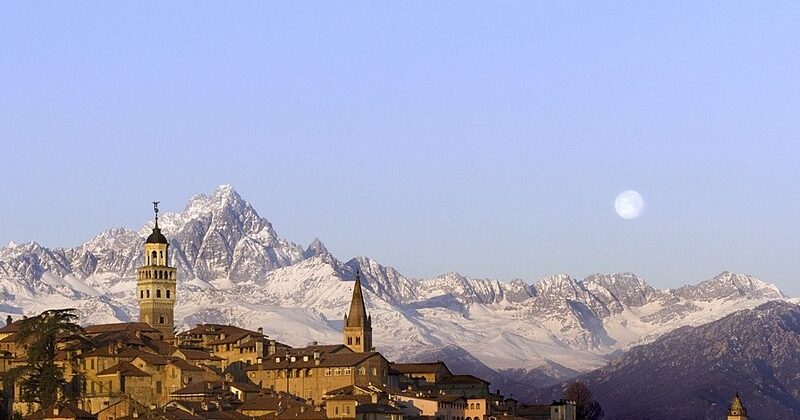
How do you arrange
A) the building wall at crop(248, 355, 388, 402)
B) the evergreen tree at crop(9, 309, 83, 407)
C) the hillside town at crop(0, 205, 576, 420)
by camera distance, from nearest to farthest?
the hillside town at crop(0, 205, 576, 420) < the evergreen tree at crop(9, 309, 83, 407) < the building wall at crop(248, 355, 388, 402)

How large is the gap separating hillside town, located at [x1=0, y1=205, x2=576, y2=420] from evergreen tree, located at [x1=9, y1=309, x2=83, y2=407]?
1.40 ft

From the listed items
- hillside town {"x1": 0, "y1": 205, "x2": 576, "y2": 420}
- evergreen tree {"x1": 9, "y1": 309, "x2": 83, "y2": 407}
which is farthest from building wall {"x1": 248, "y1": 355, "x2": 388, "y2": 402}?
evergreen tree {"x1": 9, "y1": 309, "x2": 83, "y2": 407}

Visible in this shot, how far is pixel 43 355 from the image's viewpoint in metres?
167

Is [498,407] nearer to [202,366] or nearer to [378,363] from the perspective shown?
[378,363]

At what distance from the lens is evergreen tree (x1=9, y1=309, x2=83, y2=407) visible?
6339 inches

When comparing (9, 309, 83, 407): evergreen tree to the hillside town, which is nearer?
the hillside town

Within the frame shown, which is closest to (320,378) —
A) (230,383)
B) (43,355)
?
(230,383)

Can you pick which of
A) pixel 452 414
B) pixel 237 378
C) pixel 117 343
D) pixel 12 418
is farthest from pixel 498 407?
pixel 12 418

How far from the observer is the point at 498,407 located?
180000mm

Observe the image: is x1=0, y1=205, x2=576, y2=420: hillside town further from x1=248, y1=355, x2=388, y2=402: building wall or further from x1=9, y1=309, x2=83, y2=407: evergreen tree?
x1=9, y1=309, x2=83, y2=407: evergreen tree

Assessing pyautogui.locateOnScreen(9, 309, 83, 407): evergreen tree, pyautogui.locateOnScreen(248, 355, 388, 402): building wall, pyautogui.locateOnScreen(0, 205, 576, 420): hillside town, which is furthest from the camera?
pyautogui.locateOnScreen(248, 355, 388, 402): building wall

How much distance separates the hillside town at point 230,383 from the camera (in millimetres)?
156875

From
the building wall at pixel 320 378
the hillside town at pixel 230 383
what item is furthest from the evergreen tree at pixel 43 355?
the building wall at pixel 320 378

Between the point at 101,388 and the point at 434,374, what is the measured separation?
37734 mm
